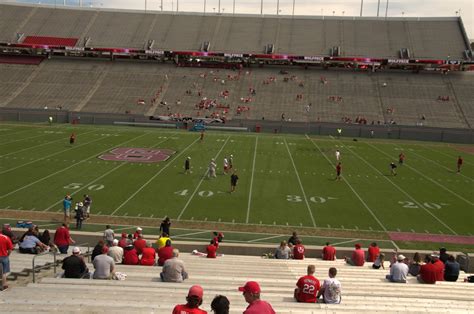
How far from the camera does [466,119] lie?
187 feet

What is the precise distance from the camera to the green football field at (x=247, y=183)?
19406mm

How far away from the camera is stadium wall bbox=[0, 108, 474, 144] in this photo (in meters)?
48.3

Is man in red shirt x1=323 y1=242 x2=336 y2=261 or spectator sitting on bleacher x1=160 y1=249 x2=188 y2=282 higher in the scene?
spectator sitting on bleacher x1=160 y1=249 x2=188 y2=282

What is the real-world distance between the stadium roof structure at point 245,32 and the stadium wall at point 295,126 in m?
24.0

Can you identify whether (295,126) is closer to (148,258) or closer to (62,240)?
(62,240)

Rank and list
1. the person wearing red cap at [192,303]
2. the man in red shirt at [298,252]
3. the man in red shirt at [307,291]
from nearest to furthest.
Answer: the person wearing red cap at [192,303] → the man in red shirt at [307,291] → the man in red shirt at [298,252]

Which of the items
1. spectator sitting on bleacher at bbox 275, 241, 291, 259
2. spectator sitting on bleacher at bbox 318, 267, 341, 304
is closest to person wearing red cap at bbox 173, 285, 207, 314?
spectator sitting on bleacher at bbox 318, 267, 341, 304

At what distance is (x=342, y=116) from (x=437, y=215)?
3897 centimetres

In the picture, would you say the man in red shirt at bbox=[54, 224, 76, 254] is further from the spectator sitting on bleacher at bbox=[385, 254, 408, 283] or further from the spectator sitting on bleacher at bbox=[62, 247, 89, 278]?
the spectator sitting on bleacher at bbox=[385, 254, 408, 283]

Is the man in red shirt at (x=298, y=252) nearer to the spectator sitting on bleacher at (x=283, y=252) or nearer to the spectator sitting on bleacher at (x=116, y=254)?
the spectator sitting on bleacher at (x=283, y=252)

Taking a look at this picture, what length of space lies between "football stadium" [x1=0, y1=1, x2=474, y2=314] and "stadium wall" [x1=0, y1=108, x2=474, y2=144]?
6.3 inches

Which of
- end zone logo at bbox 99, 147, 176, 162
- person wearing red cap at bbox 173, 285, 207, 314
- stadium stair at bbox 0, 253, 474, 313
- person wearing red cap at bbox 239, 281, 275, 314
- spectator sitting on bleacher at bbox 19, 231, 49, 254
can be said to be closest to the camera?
person wearing red cap at bbox 173, 285, 207, 314

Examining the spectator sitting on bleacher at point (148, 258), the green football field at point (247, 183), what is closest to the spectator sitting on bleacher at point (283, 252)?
the spectator sitting on bleacher at point (148, 258)

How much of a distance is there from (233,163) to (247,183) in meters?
5.49
